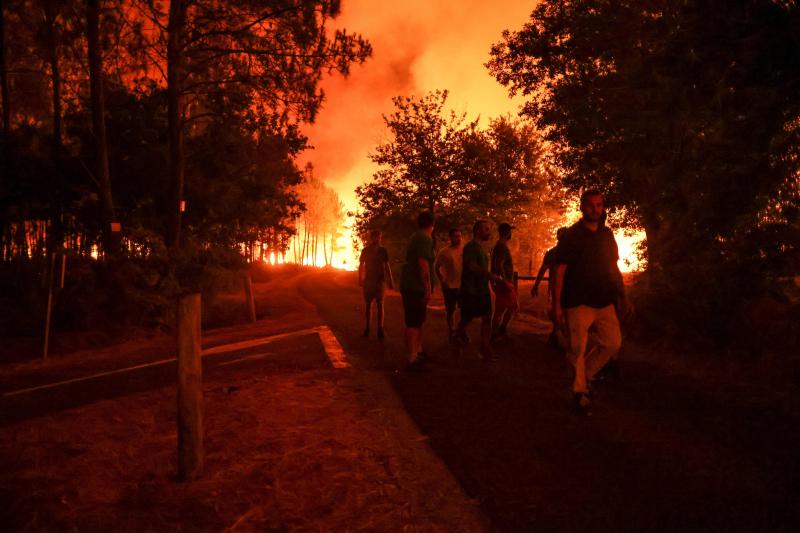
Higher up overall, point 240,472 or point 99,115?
point 99,115

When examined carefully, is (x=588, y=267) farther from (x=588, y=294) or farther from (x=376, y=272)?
(x=376, y=272)

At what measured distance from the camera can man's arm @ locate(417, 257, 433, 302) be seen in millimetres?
6848

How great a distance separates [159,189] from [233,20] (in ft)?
29.9

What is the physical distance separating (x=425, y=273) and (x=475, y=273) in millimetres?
1317

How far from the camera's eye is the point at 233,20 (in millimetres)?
13164

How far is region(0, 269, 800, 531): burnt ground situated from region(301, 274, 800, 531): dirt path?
0.05ft

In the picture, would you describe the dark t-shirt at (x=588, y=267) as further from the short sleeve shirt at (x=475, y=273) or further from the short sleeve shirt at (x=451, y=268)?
the short sleeve shirt at (x=451, y=268)

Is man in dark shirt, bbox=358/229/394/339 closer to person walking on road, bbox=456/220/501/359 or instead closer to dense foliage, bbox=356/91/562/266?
person walking on road, bbox=456/220/501/359

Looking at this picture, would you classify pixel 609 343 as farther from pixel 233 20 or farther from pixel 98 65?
pixel 98 65

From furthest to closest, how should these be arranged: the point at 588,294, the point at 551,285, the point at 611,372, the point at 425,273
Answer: the point at 425,273 < the point at 611,372 < the point at 551,285 < the point at 588,294

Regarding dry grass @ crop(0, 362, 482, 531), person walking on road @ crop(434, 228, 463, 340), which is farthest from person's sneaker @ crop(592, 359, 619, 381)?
dry grass @ crop(0, 362, 482, 531)

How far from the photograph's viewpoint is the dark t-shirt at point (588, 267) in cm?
477

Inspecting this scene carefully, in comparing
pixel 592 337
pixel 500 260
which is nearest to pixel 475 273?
pixel 500 260

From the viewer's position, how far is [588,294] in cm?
477
